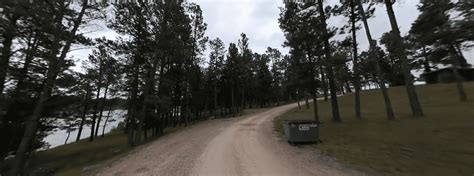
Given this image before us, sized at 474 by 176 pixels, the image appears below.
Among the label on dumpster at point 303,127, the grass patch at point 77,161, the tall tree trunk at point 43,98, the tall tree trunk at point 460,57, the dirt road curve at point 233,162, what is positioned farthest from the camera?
the label on dumpster at point 303,127

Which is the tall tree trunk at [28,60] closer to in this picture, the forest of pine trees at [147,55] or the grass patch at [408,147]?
the forest of pine trees at [147,55]

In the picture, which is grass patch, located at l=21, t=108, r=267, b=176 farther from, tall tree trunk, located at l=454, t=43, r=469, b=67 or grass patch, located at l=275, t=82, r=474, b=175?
tall tree trunk, located at l=454, t=43, r=469, b=67

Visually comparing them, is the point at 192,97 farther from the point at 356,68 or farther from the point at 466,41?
the point at 466,41

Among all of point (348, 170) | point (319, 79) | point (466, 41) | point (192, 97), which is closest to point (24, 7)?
point (348, 170)

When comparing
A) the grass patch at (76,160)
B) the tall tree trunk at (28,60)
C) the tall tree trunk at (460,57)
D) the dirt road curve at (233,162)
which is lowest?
the grass patch at (76,160)

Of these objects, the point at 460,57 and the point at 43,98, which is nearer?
the point at 460,57

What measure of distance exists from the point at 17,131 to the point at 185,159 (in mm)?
13172

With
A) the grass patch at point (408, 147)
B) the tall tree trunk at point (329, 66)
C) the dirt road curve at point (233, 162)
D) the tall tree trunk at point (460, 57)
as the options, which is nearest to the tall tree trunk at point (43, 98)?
the dirt road curve at point (233, 162)

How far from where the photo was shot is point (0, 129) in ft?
50.6

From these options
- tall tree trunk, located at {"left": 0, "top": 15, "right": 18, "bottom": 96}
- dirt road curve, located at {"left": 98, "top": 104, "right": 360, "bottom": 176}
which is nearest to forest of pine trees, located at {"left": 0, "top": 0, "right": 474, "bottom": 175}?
tall tree trunk, located at {"left": 0, "top": 15, "right": 18, "bottom": 96}

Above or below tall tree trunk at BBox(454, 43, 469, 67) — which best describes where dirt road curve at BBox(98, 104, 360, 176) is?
below

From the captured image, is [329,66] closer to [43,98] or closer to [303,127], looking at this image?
[303,127]

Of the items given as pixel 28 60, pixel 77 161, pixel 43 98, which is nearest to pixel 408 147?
pixel 43 98

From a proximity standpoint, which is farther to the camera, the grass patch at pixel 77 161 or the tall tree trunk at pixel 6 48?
the grass patch at pixel 77 161
